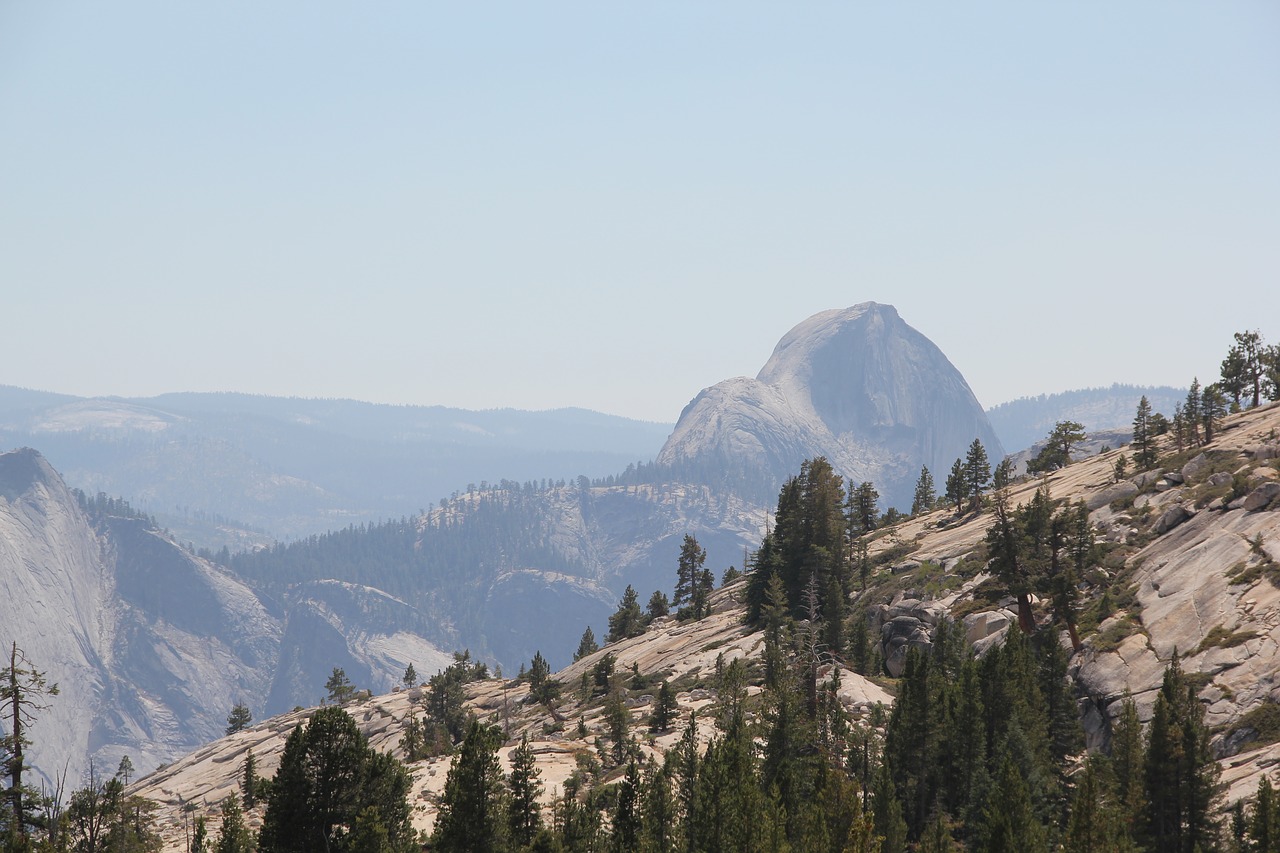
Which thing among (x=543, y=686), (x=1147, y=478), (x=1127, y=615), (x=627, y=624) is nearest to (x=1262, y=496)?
(x=1127, y=615)

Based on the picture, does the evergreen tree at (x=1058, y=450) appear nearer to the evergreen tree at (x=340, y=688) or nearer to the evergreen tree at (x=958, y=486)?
the evergreen tree at (x=958, y=486)

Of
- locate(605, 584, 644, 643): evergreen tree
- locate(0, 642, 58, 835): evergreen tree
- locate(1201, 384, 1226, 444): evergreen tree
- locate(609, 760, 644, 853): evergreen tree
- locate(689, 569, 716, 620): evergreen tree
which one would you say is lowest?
locate(605, 584, 644, 643): evergreen tree

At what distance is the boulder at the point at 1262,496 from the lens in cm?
9250

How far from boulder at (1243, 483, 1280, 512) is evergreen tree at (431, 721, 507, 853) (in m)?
73.1

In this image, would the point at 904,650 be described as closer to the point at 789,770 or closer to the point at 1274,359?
the point at 789,770

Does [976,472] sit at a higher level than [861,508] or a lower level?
higher

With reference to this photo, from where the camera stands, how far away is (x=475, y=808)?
55.7 meters

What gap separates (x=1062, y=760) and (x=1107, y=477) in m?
62.1

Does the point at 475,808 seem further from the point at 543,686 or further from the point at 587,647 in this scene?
the point at 587,647

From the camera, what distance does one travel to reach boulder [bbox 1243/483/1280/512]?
9250cm

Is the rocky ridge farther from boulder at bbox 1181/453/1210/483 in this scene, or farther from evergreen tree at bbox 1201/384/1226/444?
evergreen tree at bbox 1201/384/1226/444

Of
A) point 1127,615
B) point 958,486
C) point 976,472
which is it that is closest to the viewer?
point 1127,615

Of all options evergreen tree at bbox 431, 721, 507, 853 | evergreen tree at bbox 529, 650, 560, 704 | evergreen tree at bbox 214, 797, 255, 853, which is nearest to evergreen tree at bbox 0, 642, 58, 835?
evergreen tree at bbox 214, 797, 255, 853

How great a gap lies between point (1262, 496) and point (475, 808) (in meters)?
75.7
